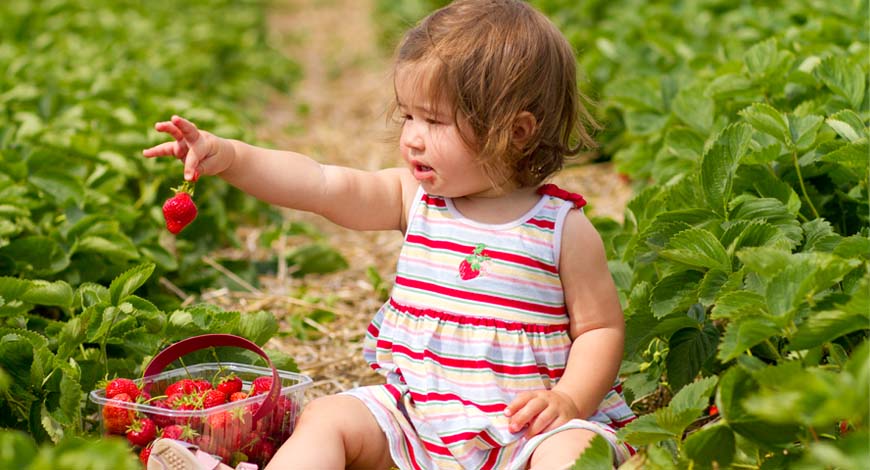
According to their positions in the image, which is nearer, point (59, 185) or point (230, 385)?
point (230, 385)

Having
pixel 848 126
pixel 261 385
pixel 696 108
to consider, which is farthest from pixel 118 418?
pixel 696 108

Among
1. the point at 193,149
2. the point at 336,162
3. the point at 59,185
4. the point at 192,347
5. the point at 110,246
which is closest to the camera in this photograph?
the point at 193,149

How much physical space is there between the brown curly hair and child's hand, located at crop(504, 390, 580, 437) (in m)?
0.47

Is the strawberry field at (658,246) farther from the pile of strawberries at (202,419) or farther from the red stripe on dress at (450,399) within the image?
the red stripe on dress at (450,399)

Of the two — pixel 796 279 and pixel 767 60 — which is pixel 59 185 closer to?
pixel 767 60

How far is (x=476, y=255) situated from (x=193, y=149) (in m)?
0.62

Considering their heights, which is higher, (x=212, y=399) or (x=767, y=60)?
(x=767, y=60)

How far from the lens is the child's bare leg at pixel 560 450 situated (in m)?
2.02

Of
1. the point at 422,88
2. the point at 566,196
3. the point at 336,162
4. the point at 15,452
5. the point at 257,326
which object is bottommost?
the point at 336,162

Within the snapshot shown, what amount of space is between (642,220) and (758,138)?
13.4 inches

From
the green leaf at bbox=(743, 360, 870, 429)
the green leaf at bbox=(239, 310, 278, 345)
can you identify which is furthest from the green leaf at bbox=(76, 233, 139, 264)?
the green leaf at bbox=(743, 360, 870, 429)

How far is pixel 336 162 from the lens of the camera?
6078 millimetres

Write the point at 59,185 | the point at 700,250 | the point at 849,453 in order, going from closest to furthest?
1. the point at 849,453
2. the point at 700,250
3. the point at 59,185

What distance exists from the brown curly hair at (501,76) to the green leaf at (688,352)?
46cm
